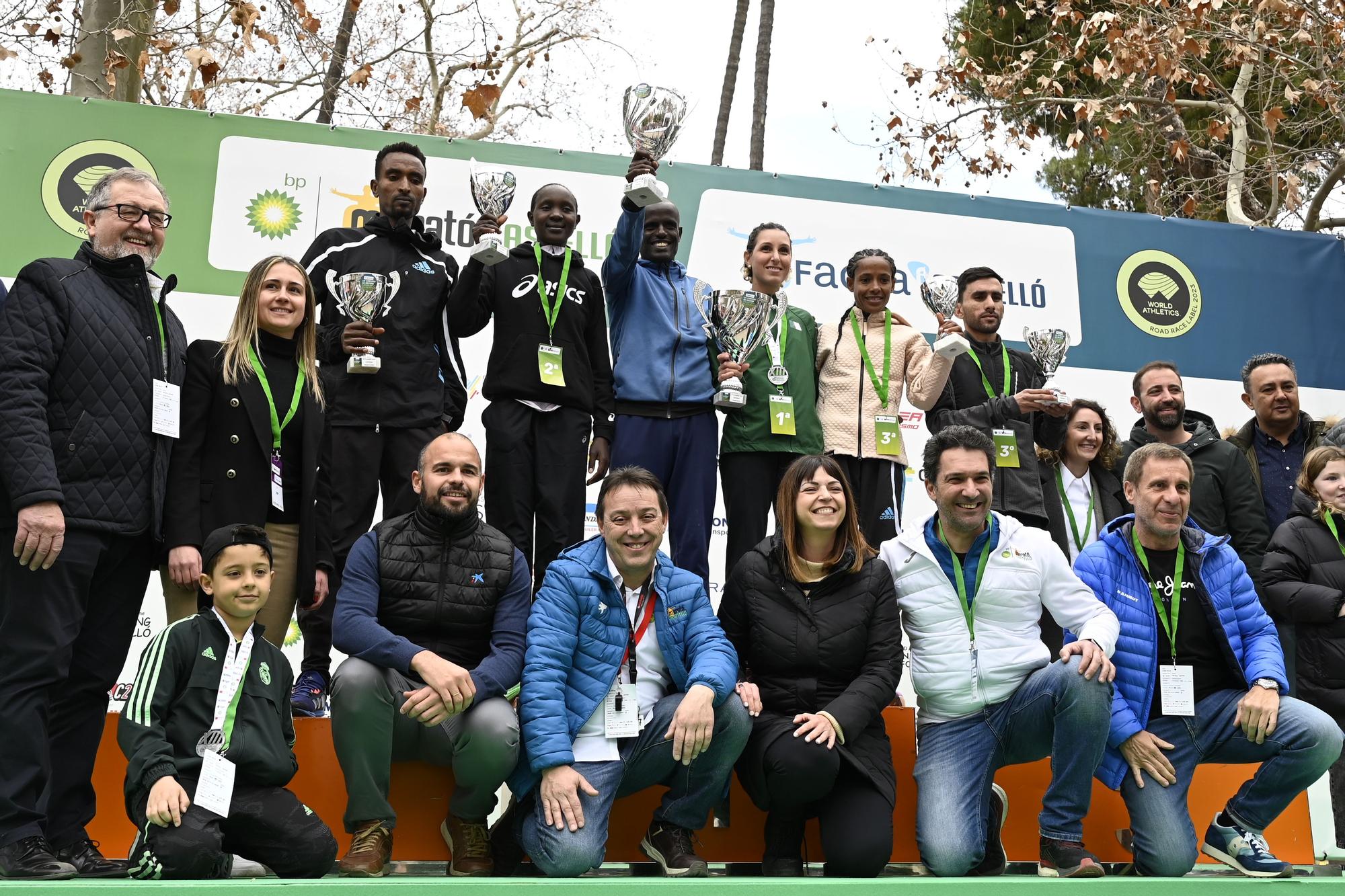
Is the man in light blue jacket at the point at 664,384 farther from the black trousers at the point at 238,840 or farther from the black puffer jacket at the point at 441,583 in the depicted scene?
the black trousers at the point at 238,840

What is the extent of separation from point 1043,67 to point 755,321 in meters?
Answer: 7.48

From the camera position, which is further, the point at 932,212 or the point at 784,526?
the point at 932,212

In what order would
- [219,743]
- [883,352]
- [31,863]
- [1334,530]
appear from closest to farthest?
1. [31,863]
2. [219,743]
3. [1334,530]
4. [883,352]

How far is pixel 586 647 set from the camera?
3.31 m

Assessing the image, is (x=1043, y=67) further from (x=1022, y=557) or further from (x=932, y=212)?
(x=1022, y=557)

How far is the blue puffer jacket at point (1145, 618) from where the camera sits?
3.55m

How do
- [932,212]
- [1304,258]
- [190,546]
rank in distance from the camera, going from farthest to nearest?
1. [1304,258]
2. [932,212]
3. [190,546]

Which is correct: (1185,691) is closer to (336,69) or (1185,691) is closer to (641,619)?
(641,619)

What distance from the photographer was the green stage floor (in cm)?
240

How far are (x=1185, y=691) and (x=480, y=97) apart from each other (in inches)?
378

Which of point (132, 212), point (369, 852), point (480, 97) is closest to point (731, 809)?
point (369, 852)

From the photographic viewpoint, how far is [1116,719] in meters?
3.53

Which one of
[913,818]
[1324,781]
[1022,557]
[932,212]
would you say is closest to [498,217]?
[1022,557]

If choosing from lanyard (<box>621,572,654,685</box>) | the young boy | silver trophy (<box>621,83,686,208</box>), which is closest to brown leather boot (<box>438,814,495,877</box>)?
the young boy
